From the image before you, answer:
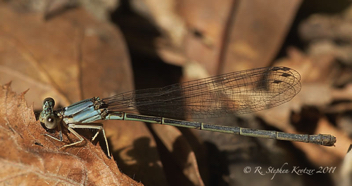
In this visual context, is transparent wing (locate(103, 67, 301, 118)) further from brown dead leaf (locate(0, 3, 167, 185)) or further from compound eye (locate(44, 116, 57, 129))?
compound eye (locate(44, 116, 57, 129))

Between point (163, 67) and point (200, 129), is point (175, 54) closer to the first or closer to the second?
point (163, 67)

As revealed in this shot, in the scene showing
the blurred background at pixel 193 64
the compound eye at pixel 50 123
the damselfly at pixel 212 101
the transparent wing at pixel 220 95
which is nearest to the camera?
the compound eye at pixel 50 123

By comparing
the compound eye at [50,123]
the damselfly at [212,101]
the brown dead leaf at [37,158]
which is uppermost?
the damselfly at [212,101]

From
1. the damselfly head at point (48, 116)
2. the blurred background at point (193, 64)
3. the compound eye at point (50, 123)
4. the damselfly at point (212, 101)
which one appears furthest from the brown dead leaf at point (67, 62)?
the compound eye at point (50, 123)

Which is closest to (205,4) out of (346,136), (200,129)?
(200,129)

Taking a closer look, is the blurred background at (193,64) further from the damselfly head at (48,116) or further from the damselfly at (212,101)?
the damselfly head at (48,116)

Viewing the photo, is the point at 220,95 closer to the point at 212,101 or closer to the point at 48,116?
the point at 212,101

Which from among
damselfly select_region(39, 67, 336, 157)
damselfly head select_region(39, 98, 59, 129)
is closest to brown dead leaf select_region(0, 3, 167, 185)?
damselfly select_region(39, 67, 336, 157)

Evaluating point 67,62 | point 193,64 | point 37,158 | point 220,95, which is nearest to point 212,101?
point 220,95
